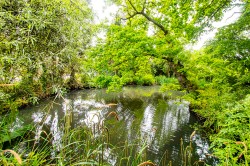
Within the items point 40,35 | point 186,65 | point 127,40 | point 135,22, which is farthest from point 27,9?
point 186,65

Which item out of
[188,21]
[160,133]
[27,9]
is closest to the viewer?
[27,9]

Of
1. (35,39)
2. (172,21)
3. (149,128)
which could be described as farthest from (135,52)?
(35,39)

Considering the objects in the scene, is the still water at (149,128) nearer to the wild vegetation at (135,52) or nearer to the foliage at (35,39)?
the wild vegetation at (135,52)

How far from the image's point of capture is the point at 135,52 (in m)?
6.03

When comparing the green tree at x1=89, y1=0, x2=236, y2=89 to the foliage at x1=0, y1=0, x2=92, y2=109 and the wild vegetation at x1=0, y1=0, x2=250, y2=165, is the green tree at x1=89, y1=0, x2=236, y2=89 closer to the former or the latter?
the wild vegetation at x1=0, y1=0, x2=250, y2=165

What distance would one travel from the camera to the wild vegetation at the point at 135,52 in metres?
3.07

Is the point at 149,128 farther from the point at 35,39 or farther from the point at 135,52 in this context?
the point at 35,39

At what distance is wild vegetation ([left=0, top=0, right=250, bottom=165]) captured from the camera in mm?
3072

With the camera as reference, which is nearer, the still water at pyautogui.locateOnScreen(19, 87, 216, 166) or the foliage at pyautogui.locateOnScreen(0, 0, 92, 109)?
the foliage at pyautogui.locateOnScreen(0, 0, 92, 109)

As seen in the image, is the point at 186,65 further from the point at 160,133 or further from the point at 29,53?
the point at 29,53

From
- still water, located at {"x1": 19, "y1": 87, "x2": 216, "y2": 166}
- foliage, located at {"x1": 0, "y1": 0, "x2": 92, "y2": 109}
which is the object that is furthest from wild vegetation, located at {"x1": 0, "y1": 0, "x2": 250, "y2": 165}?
still water, located at {"x1": 19, "y1": 87, "x2": 216, "y2": 166}

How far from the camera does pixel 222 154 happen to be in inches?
89.5

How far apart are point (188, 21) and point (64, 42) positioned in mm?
4959

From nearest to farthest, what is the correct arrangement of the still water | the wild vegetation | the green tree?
the wild vegetation → the still water → the green tree
